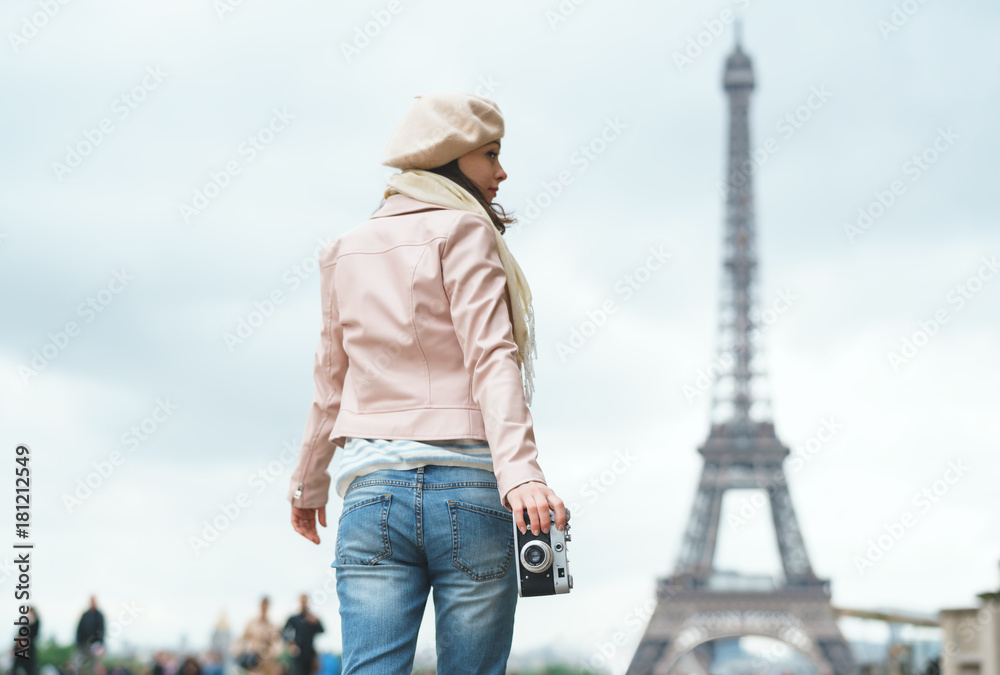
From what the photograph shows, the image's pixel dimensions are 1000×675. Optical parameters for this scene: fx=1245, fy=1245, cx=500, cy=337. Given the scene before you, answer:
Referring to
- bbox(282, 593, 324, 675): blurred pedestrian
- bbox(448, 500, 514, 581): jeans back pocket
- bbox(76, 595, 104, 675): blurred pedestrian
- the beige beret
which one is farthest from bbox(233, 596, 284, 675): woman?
bbox(448, 500, 514, 581): jeans back pocket

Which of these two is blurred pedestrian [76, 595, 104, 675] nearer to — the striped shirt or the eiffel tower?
the striped shirt

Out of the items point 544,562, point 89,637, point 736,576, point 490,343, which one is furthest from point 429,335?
point 736,576

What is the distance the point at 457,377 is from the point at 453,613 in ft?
1.37

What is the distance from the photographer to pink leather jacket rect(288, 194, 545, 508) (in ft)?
7.09

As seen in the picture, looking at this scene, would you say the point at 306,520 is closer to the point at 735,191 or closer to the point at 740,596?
the point at 740,596

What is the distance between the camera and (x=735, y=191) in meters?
40.8

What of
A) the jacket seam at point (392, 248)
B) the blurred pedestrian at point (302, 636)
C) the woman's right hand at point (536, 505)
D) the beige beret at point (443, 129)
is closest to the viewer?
the woman's right hand at point (536, 505)

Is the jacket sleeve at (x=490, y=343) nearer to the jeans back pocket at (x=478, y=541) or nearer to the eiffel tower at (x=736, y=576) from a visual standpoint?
the jeans back pocket at (x=478, y=541)

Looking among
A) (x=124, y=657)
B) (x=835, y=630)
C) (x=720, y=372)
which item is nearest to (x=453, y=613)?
(x=124, y=657)

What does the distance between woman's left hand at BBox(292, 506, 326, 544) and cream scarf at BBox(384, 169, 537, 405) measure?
0.55 meters

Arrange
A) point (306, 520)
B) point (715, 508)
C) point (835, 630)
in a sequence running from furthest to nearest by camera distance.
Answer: point (715, 508) < point (835, 630) < point (306, 520)

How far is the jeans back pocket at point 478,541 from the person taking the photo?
84.6 inches

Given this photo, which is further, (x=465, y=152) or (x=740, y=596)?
(x=740, y=596)

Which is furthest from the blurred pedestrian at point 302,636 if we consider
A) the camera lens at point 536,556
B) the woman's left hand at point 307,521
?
the camera lens at point 536,556
